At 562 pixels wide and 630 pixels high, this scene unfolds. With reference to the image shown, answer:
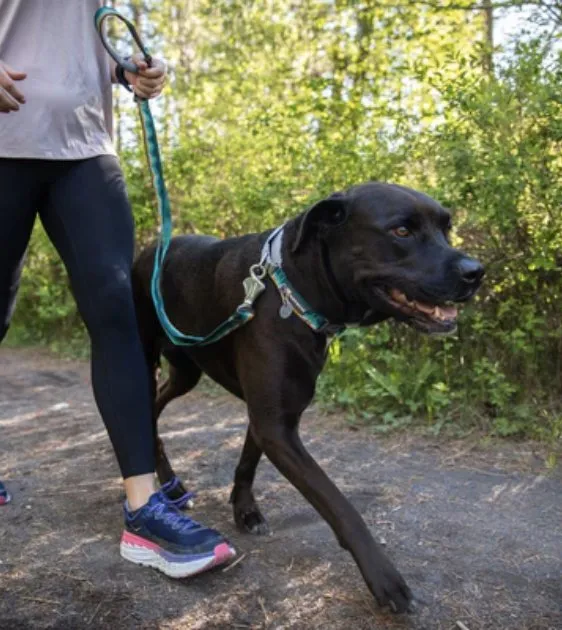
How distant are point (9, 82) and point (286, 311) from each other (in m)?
1.17

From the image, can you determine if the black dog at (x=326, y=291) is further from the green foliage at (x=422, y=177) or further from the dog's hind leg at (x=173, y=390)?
the green foliage at (x=422, y=177)

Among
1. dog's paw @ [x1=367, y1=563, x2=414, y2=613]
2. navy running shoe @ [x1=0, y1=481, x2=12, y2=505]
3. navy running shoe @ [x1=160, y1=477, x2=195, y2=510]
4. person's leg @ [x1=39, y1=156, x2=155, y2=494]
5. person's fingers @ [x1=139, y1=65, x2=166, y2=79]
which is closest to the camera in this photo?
dog's paw @ [x1=367, y1=563, x2=414, y2=613]

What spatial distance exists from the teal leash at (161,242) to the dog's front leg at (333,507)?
38 cm

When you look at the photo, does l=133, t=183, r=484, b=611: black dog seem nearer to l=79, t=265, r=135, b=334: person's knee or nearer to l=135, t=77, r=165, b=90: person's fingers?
l=79, t=265, r=135, b=334: person's knee

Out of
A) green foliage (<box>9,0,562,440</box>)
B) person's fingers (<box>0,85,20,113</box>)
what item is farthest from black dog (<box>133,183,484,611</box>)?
green foliage (<box>9,0,562,440</box>)

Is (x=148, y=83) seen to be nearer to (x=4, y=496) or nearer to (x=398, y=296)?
(x=398, y=296)

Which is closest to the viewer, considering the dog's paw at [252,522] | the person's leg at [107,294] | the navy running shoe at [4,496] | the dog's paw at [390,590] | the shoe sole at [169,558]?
the dog's paw at [390,590]

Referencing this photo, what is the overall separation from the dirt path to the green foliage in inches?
18.1

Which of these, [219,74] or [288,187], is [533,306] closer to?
[288,187]

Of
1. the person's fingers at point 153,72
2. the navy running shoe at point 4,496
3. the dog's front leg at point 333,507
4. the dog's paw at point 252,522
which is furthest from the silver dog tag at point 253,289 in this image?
the navy running shoe at point 4,496

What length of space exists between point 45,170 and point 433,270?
1381 mm

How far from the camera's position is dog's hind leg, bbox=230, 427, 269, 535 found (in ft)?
10.0

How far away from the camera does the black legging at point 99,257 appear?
2604 millimetres

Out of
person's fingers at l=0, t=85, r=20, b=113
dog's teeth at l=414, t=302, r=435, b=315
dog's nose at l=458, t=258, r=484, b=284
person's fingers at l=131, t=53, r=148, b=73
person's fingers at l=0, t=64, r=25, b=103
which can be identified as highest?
person's fingers at l=131, t=53, r=148, b=73
